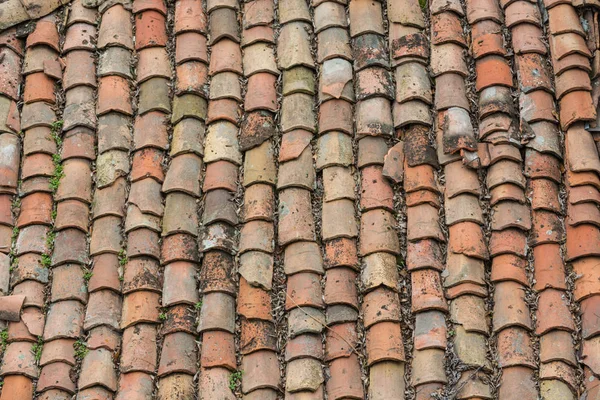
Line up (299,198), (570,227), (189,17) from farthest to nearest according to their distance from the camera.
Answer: (189,17), (299,198), (570,227)

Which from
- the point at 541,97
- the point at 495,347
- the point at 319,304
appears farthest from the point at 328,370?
the point at 541,97

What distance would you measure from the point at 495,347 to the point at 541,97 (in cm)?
155

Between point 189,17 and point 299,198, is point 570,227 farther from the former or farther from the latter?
point 189,17

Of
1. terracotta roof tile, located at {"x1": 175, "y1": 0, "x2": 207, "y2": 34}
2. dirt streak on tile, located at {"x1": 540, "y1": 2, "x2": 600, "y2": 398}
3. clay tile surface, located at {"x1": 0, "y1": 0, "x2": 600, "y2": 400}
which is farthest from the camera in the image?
terracotta roof tile, located at {"x1": 175, "y1": 0, "x2": 207, "y2": 34}

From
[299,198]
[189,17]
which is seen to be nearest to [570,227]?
[299,198]

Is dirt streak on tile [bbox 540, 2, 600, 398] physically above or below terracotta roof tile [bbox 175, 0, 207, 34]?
below

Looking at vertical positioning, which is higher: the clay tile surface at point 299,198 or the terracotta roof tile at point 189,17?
the terracotta roof tile at point 189,17

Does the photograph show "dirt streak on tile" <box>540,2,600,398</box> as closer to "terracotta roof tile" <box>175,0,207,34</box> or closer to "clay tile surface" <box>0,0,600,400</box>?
"clay tile surface" <box>0,0,600,400</box>

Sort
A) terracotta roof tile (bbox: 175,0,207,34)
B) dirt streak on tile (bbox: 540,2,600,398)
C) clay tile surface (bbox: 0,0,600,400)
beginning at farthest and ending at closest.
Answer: terracotta roof tile (bbox: 175,0,207,34)
clay tile surface (bbox: 0,0,600,400)
dirt streak on tile (bbox: 540,2,600,398)

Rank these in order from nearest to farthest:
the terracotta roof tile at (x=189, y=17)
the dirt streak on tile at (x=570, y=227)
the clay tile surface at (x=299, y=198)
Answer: the dirt streak on tile at (x=570, y=227) < the clay tile surface at (x=299, y=198) < the terracotta roof tile at (x=189, y=17)

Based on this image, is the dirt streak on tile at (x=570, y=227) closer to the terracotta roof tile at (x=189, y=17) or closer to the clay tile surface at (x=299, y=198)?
the clay tile surface at (x=299, y=198)

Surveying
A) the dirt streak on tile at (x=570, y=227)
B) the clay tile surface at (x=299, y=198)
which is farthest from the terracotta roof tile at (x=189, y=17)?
the dirt streak on tile at (x=570, y=227)

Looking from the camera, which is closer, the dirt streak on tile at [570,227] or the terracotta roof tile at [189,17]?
the dirt streak on tile at [570,227]

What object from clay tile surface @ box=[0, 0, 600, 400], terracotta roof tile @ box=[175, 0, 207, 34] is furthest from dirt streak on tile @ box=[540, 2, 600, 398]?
terracotta roof tile @ box=[175, 0, 207, 34]
